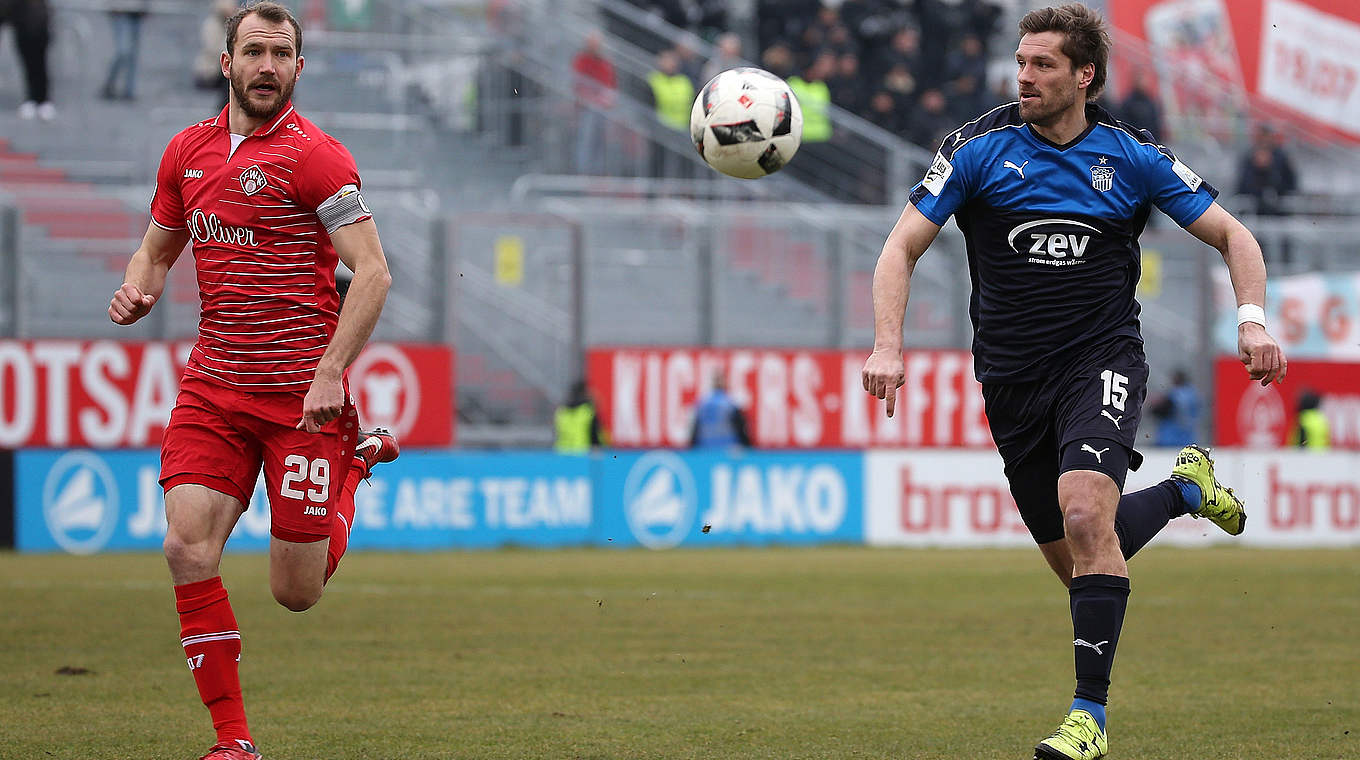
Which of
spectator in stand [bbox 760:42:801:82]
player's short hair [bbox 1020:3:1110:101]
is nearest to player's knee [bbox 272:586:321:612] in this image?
player's short hair [bbox 1020:3:1110:101]

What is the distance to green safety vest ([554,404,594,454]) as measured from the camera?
20062mm

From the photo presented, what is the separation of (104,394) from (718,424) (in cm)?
652

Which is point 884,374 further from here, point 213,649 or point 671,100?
point 671,100

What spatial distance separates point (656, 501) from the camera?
19.6 metres

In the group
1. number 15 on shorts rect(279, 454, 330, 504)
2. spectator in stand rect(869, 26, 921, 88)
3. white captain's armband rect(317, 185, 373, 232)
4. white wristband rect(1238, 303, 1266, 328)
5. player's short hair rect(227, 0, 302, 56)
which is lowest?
number 15 on shorts rect(279, 454, 330, 504)

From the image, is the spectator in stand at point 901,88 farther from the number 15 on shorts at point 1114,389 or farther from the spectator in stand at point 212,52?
the number 15 on shorts at point 1114,389

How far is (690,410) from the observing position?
72.4ft

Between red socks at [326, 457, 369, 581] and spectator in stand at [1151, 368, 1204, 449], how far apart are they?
18.0 metres

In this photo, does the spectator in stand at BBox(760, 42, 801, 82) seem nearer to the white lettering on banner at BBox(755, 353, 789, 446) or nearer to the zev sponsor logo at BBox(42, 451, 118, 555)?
the white lettering on banner at BBox(755, 353, 789, 446)

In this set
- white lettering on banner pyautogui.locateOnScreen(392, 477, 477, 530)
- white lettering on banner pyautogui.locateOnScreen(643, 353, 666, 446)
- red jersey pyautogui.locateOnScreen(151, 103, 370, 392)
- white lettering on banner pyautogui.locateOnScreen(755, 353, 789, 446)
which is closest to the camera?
red jersey pyautogui.locateOnScreen(151, 103, 370, 392)

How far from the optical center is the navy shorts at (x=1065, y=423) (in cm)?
619

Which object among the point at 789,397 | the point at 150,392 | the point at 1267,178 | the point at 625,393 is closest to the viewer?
the point at 150,392

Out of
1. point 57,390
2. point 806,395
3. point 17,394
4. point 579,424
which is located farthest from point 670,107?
point 17,394

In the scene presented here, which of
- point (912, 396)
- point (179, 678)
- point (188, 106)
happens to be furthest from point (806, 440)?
point (179, 678)
